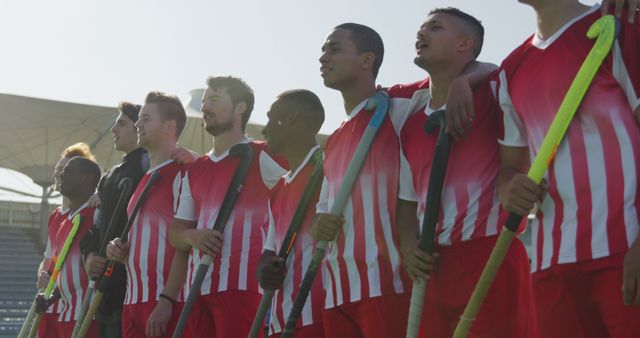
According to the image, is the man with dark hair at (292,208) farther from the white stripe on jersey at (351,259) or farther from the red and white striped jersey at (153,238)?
the red and white striped jersey at (153,238)

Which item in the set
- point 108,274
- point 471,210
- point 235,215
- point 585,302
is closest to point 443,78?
point 471,210

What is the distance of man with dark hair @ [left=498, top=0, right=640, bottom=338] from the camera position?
2.74 metres

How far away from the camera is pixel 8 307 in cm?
2430

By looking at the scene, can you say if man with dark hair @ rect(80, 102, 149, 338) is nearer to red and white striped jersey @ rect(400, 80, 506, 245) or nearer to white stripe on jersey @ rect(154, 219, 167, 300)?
white stripe on jersey @ rect(154, 219, 167, 300)

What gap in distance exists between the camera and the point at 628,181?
2.79m

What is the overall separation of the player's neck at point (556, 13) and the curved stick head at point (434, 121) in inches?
24.4

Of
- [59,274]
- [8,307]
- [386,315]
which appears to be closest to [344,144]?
[386,315]

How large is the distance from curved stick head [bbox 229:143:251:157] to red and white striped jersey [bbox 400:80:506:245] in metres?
1.86

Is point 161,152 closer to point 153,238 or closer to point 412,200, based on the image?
point 153,238

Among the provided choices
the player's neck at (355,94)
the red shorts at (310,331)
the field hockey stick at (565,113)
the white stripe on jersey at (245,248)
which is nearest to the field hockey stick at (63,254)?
the white stripe on jersey at (245,248)

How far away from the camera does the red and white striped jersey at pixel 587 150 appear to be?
110 inches

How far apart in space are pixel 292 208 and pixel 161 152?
168 centimetres

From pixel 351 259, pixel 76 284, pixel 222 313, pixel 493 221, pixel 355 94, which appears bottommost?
pixel 76 284

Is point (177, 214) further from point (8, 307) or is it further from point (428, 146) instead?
point (8, 307)
